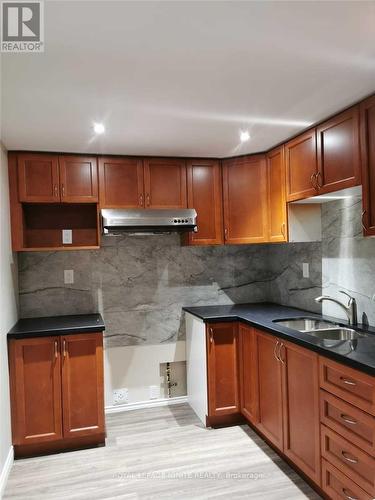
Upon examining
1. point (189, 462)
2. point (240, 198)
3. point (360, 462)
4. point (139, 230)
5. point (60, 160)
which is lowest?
point (189, 462)

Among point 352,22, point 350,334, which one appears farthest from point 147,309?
point 352,22

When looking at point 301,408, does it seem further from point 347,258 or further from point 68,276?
point 68,276

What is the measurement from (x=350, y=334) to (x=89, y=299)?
2238 mm

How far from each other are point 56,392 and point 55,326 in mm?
489

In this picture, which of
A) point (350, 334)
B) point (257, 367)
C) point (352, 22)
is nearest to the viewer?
point (352, 22)

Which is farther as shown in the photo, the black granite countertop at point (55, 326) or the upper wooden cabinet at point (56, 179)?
the upper wooden cabinet at point (56, 179)

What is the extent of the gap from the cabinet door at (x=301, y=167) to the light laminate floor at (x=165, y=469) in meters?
1.93

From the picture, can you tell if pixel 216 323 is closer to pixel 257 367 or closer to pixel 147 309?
pixel 257 367

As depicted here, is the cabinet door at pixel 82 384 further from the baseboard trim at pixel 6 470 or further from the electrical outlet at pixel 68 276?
the electrical outlet at pixel 68 276

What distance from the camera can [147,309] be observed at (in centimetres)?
365

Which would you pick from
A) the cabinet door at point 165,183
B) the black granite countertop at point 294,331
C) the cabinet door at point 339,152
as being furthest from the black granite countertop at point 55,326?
the cabinet door at point 339,152

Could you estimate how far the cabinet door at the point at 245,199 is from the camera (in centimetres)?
339

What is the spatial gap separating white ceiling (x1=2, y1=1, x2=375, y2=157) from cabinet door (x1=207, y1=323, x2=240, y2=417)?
160cm

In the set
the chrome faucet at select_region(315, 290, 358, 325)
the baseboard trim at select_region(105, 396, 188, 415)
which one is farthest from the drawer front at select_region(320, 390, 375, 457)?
the baseboard trim at select_region(105, 396, 188, 415)
